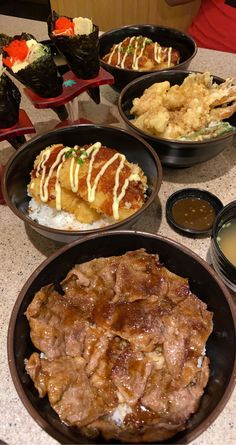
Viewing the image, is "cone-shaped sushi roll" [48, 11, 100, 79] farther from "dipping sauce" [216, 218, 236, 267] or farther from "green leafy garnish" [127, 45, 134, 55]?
"dipping sauce" [216, 218, 236, 267]

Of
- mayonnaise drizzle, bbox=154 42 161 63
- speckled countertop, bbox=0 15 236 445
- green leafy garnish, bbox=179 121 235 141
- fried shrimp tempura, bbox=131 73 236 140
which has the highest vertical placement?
mayonnaise drizzle, bbox=154 42 161 63

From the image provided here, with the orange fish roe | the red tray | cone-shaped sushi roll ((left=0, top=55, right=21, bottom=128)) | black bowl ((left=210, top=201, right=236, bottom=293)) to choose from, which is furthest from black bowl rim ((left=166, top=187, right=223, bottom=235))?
the orange fish roe

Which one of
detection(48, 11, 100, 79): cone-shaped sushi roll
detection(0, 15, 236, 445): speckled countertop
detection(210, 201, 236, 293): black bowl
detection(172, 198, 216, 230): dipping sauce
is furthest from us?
detection(48, 11, 100, 79): cone-shaped sushi roll

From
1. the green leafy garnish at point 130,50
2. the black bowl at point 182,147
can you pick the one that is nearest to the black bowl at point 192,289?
the black bowl at point 182,147

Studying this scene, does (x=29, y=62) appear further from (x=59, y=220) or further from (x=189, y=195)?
(x=189, y=195)

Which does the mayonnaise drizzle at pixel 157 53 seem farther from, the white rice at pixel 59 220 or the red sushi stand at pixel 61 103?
the white rice at pixel 59 220

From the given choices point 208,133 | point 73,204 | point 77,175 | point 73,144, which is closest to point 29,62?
point 73,144
